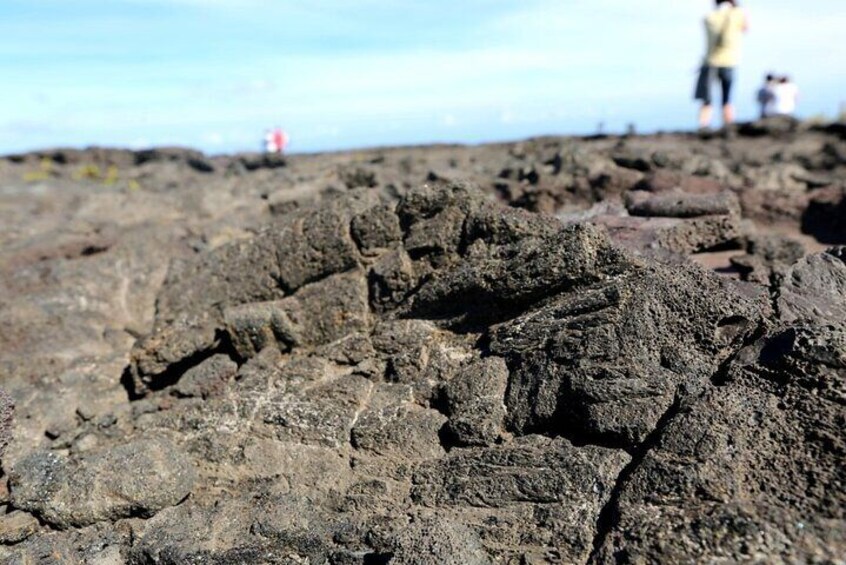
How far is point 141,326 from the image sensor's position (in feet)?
27.7

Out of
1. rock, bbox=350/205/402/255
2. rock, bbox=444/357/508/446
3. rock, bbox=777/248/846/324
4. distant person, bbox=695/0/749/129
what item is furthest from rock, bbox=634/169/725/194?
distant person, bbox=695/0/749/129

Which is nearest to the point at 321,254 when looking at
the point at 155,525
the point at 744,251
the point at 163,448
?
the point at 163,448

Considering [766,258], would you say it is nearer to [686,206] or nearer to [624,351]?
[686,206]

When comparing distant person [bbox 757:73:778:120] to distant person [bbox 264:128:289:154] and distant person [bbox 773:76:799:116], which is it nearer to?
distant person [bbox 773:76:799:116]

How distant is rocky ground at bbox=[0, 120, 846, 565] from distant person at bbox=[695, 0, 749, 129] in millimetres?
9946

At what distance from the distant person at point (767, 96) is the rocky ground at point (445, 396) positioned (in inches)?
547

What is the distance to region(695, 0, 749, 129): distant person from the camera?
1692 centimetres

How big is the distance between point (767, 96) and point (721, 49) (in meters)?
4.24

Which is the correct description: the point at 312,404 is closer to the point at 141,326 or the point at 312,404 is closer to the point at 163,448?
the point at 163,448

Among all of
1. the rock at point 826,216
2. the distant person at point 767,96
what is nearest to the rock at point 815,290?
the rock at point 826,216

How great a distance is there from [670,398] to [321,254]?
10.7 feet

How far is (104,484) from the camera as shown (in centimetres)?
541

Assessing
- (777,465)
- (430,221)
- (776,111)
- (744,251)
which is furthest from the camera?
(776,111)

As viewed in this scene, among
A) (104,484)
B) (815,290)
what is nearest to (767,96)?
(815,290)
